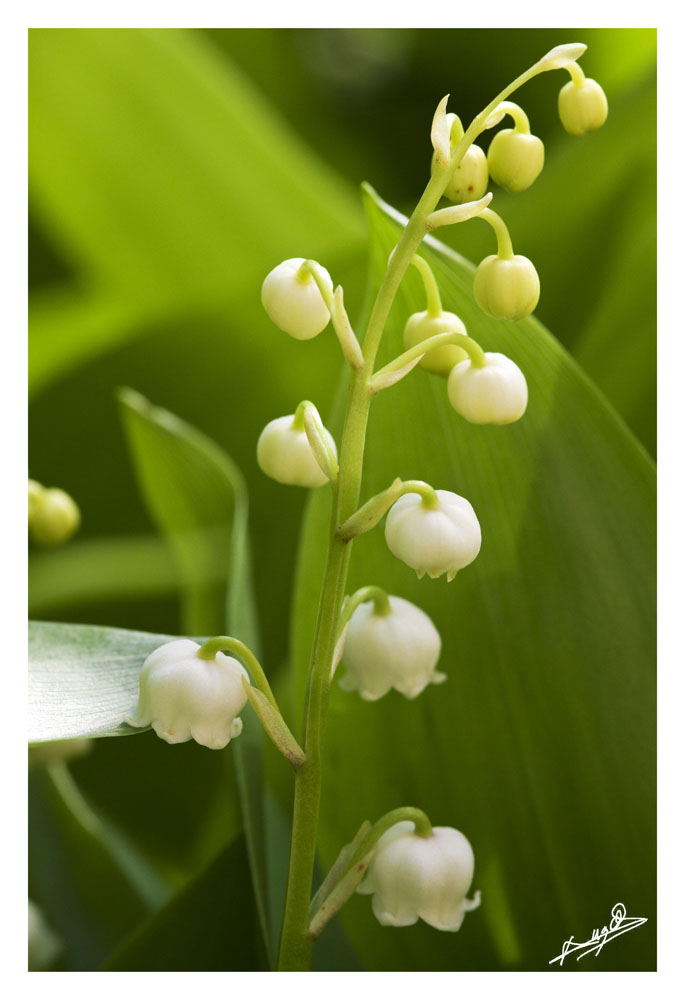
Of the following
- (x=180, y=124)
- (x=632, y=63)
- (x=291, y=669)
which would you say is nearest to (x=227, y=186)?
(x=180, y=124)

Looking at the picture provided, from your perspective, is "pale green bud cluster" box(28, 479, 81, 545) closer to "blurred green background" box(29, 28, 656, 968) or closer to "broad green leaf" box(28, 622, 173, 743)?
"broad green leaf" box(28, 622, 173, 743)

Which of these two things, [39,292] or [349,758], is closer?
[349,758]

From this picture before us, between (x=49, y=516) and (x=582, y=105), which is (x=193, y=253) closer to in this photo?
(x=49, y=516)

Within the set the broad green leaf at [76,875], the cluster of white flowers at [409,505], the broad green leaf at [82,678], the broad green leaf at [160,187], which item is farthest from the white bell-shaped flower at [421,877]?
the broad green leaf at [160,187]

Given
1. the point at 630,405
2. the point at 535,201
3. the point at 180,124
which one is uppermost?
the point at 180,124

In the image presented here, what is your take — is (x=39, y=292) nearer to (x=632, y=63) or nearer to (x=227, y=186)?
(x=227, y=186)

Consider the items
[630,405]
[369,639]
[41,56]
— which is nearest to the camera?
[369,639]

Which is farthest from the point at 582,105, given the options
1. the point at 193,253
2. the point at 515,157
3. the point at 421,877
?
the point at 193,253
